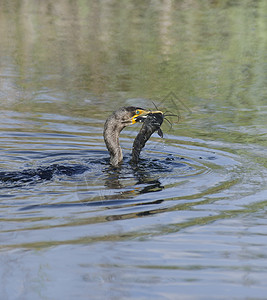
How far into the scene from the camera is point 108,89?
12.4m

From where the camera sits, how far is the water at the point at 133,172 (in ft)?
14.5

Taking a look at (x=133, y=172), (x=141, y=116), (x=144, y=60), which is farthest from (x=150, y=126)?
(x=144, y=60)

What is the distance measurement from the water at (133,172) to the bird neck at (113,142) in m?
0.15

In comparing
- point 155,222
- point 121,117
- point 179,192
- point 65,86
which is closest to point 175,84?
point 65,86

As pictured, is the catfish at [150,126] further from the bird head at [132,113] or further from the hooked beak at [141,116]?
the bird head at [132,113]

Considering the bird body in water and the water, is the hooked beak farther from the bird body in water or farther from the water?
the water

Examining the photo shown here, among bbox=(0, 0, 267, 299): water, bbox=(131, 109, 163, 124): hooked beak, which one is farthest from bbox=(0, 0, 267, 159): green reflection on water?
bbox=(131, 109, 163, 124): hooked beak

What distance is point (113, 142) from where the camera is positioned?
26.3 ft

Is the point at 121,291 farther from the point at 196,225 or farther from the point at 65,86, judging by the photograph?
the point at 65,86

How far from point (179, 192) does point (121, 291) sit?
254 centimetres

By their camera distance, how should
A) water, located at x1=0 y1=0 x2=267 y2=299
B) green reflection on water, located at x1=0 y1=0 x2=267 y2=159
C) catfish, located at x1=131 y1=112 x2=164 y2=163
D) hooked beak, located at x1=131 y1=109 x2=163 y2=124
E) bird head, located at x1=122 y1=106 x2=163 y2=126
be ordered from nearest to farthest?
water, located at x1=0 y1=0 x2=267 y2=299, catfish, located at x1=131 y1=112 x2=164 y2=163, hooked beak, located at x1=131 y1=109 x2=163 y2=124, bird head, located at x1=122 y1=106 x2=163 y2=126, green reflection on water, located at x1=0 y1=0 x2=267 y2=159

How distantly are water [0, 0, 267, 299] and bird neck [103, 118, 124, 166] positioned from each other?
0.48ft

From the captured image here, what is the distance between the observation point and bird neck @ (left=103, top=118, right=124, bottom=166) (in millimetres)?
8000

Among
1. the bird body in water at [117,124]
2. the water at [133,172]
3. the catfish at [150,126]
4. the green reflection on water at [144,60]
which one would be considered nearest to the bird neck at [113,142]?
the bird body in water at [117,124]
